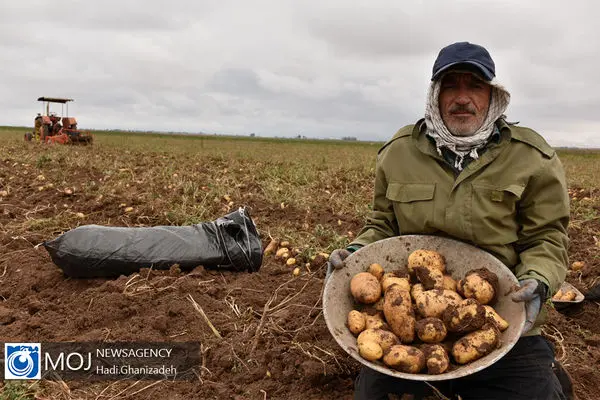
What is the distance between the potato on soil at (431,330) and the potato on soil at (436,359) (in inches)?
2.0

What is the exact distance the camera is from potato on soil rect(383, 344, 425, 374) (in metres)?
1.98

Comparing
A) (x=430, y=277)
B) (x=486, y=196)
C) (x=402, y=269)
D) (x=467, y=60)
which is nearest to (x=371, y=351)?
(x=430, y=277)

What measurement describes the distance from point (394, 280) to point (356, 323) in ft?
0.89

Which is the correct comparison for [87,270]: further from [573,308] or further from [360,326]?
[573,308]

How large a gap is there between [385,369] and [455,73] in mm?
1406

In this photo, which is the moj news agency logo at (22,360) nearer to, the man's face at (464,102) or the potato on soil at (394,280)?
the potato on soil at (394,280)

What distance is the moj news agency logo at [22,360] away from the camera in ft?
8.70

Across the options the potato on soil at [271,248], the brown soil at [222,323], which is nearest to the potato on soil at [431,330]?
the brown soil at [222,323]

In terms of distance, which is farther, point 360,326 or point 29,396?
point 29,396

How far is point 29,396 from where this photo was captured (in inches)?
97.1

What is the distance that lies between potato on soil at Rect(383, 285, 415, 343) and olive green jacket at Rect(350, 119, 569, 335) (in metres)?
0.46

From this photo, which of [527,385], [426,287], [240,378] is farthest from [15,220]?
[527,385]

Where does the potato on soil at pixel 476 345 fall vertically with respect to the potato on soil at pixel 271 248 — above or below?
above

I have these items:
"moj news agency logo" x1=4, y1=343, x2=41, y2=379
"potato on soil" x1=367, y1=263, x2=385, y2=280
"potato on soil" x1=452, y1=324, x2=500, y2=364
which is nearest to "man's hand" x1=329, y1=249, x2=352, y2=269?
"potato on soil" x1=367, y1=263, x2=385, y2=280
